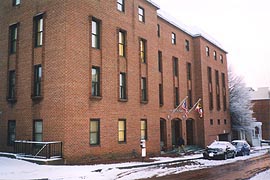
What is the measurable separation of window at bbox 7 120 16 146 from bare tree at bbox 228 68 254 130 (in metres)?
36.5

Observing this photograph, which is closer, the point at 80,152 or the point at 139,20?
the point at 80,152

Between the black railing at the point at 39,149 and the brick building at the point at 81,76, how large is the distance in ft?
1.35

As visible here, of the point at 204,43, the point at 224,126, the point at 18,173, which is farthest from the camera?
the point at 224,126

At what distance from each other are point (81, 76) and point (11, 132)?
23.8 ft

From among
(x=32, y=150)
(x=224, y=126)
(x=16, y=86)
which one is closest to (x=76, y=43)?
(x=16, y=86)

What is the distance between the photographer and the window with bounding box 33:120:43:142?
66.5 ft

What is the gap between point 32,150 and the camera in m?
20.2

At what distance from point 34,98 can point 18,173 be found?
6964 millimetres

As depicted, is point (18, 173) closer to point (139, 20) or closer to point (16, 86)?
point (16, 86)

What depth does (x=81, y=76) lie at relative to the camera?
20.2 m

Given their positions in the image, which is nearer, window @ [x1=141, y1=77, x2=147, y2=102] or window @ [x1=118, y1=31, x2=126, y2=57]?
window @ [x1=118, y1=31, x2=126, y2=57]

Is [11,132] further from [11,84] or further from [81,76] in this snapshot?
[81,76]

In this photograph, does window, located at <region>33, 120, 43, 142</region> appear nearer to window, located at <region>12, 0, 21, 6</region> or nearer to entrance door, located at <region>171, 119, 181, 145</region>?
window, located at <region>12, 0, 21, 6</region>

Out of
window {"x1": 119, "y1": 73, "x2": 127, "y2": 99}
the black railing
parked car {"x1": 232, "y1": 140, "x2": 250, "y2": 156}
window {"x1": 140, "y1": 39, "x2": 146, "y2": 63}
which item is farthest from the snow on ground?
parked car {"x1": 232, "y1": 140, "x2": 250, "y2": 156}
